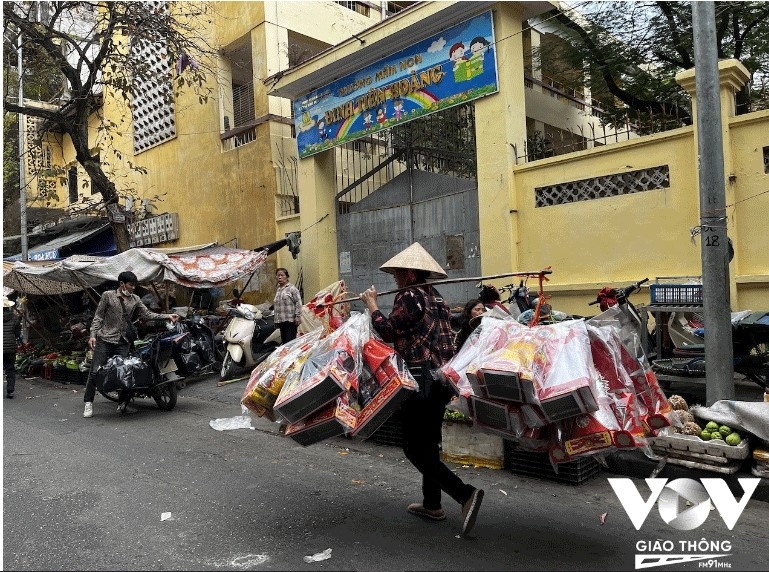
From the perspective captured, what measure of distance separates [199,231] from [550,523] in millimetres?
12659

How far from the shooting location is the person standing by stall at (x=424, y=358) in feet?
12.0

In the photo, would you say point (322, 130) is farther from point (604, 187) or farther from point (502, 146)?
point (604, 187)

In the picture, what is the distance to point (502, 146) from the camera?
871cm

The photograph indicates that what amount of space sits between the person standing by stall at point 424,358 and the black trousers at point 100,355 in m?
5.22

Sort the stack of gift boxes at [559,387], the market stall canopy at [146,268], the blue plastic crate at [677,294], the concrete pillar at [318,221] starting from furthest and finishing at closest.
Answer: the concrete pillar at [318,221]
the market stall canopy at [146,268]
the blue plastic crate at [677,294]
the stack of gift boxes at [559,387]

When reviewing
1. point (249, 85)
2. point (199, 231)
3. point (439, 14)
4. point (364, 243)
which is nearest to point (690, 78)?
point (439, 14)

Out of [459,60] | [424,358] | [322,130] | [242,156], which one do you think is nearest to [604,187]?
[459,60]

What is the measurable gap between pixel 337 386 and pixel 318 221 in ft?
28.2

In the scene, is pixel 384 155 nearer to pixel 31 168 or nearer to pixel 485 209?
pixel 485 209

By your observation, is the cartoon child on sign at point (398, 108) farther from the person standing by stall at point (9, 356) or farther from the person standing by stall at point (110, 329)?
the person standing by stall at point (9, 356)

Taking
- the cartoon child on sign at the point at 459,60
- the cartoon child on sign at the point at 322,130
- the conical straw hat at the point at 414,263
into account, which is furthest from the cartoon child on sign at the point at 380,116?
the conical straw hat at the point at 414,263

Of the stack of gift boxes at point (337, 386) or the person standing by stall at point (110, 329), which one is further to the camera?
the person standing by stall at point (110, 329)

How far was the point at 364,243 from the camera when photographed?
11.2m

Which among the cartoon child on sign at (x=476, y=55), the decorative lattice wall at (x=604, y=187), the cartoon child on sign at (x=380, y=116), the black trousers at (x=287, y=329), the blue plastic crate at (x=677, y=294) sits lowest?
the black trousers at (x=287, y=329)
